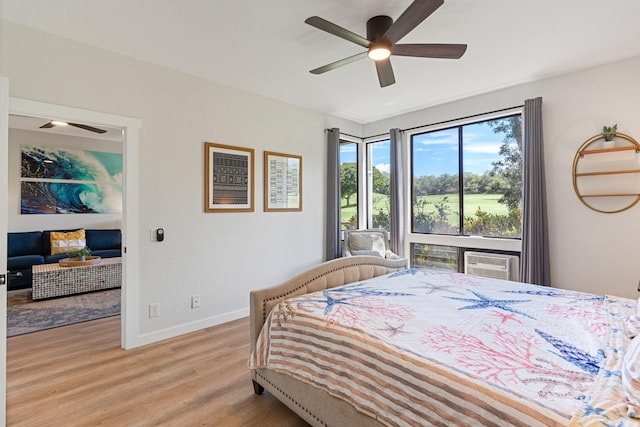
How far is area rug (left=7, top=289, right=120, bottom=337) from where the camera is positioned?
3352 mm

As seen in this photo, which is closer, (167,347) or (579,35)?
(579,35)

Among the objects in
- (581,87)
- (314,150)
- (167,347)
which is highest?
(581,87)

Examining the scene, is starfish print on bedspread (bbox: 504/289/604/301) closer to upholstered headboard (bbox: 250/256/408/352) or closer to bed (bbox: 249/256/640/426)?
bed (bbox: 249/256/640/426)

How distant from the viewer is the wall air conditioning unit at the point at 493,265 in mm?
3602

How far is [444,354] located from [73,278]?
16.8ft

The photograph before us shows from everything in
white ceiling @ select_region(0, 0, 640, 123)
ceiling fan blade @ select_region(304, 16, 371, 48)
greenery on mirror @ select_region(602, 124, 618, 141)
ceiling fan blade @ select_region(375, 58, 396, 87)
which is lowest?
greenery on mirror @ select_region(602, 124, 618, 141)

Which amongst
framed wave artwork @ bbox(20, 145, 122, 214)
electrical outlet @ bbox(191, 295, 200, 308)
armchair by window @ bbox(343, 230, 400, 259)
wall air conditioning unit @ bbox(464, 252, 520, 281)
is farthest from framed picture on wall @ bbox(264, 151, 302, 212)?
framed wave artwork @ bbox(20, 145, 122, 214)

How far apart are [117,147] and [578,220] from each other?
7.49m

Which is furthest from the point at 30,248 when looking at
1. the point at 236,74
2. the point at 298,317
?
the point at 298,317

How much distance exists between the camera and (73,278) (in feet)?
14.5

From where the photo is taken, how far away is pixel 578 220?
3.20 metres

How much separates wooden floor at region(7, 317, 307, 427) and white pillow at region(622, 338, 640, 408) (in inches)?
60.8

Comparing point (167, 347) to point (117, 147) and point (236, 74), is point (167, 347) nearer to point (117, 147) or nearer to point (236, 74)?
point (236, 74)

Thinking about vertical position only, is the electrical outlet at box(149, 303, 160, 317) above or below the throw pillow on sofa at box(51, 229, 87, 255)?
below
